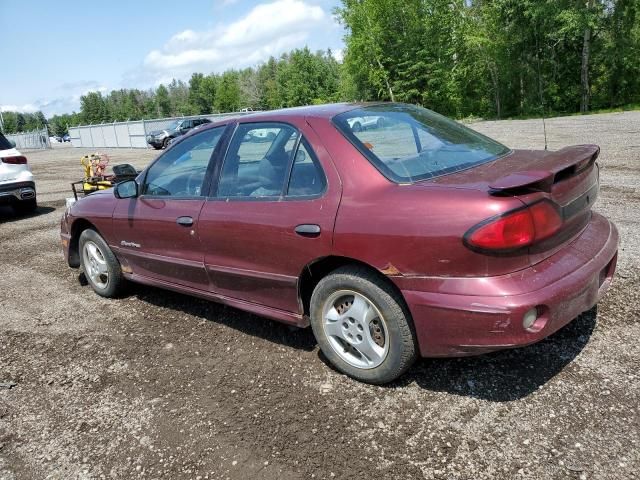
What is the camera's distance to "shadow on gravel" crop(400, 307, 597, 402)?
275 cm

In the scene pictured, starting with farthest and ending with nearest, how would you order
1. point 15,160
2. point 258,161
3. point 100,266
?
point 15,160 → point 100,266 → point 258,161

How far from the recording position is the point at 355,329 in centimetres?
288

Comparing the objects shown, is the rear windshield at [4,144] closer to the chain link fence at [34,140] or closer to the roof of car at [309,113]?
the roof of car at [309,113]

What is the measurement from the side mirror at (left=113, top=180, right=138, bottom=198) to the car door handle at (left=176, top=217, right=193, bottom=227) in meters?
0.72

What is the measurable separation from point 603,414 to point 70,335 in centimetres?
386

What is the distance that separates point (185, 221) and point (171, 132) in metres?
27.2

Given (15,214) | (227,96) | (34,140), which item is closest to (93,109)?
(227,96)

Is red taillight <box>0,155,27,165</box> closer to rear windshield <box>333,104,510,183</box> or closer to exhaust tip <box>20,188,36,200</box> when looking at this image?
exhaust tip <box>20,188,36,200</box>

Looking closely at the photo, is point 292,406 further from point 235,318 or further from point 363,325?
point 235,318

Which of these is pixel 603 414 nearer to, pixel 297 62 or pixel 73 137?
pixel 73 137

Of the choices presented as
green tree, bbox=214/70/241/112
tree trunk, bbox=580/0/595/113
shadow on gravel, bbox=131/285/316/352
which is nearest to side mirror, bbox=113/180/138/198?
shadow on gravel, bbox=131/285/316/352

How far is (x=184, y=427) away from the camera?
274 cm

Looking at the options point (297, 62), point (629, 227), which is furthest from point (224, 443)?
point (297, 62)

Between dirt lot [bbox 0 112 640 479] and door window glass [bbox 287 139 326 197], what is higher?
door window glass [bbox 287 139 326 197]
